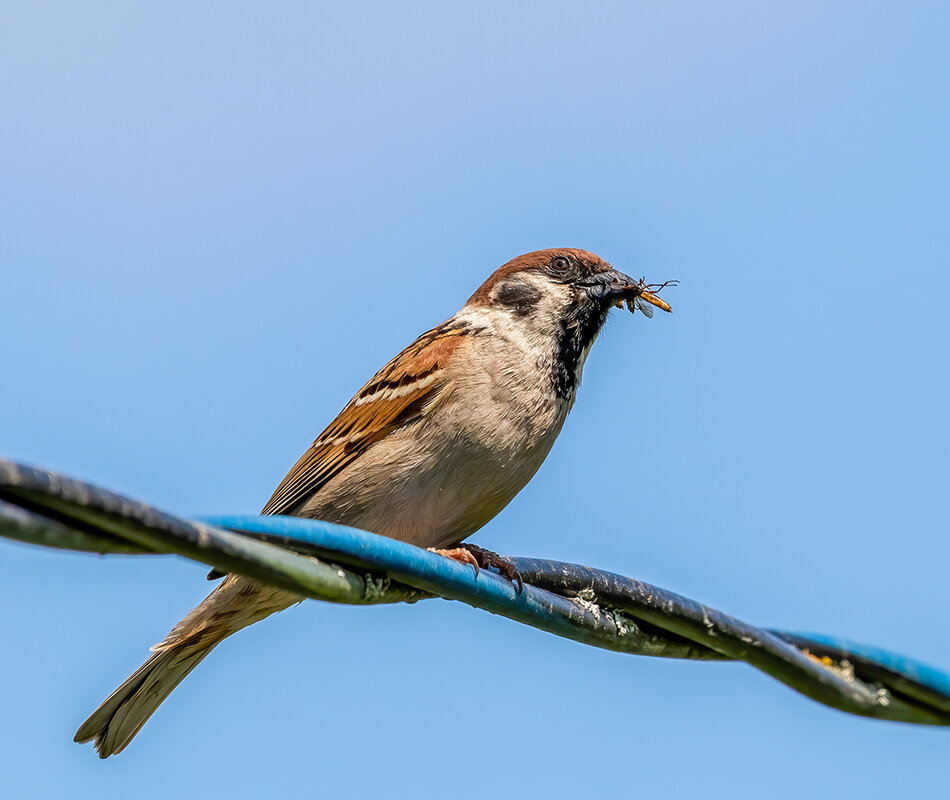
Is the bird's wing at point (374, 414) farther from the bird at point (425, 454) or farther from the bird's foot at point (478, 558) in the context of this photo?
the bird's foot at point (478, 558)

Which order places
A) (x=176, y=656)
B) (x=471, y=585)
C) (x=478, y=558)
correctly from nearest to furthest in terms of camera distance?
(x=471, y=585) < (x=478, y=558) < (x=176, y=656)

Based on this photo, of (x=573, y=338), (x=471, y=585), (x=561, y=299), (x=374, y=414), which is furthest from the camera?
(x=561, y=299)

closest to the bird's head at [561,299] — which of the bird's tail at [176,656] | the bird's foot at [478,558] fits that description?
the bird's foot at [478,558]

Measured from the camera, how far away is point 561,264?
656 centimetres

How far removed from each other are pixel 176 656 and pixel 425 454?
1.41m

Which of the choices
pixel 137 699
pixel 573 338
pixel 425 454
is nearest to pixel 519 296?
pixel 573 338

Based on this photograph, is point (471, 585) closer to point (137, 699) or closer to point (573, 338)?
point (137, 699)

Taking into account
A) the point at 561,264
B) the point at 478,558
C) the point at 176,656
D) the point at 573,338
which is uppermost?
the point at 561,264

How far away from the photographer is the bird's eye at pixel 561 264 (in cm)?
652

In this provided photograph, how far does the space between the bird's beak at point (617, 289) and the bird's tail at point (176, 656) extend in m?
2.09

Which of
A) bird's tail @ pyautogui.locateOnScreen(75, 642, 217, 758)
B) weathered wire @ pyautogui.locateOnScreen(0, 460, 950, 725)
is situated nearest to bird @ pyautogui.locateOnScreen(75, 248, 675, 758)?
bird's tail @ pyautogui.locateOnScreen(75, 642, 217, 758)

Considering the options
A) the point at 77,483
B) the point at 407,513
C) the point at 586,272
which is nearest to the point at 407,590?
the point at 77,483

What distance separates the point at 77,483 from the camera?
7.40ft

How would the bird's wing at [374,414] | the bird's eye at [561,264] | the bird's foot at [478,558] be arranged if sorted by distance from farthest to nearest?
the bird's eye at [561,264]
the bird's wing at [374,414]
the bird's foot at [478,558]
